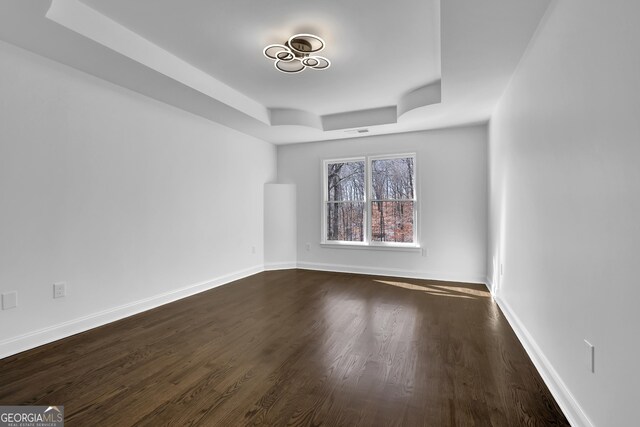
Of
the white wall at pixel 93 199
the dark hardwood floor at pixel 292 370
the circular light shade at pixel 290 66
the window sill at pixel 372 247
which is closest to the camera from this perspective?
the dark hardwood floor at pixel 292 370

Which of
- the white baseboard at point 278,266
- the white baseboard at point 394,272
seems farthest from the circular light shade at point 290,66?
the white baseboard at point 278,266

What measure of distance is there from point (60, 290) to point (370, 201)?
4.35 meters

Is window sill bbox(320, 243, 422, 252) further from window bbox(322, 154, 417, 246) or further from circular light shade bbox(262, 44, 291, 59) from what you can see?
circular light shade bbox(262, 44, 291, 59)

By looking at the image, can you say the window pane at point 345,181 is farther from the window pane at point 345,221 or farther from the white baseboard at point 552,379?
the white baseboard at point 552,379

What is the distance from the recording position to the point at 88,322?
117 inches

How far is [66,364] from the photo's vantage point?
2.32 metres

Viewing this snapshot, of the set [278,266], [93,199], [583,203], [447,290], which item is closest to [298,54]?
[93,199]

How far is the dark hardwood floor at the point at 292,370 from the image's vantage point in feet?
5.74

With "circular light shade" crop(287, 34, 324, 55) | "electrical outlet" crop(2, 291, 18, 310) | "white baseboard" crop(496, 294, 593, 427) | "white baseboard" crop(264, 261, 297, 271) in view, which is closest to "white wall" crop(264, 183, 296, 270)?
"white baseboard" crop(264, 261, 297, 271)

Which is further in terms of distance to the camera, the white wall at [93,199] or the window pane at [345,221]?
the window pane at [345,221]

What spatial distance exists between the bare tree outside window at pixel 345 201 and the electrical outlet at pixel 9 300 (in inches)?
170

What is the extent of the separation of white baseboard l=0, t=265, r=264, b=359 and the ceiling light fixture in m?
2.96

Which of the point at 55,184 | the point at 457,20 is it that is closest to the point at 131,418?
the point at 55,184

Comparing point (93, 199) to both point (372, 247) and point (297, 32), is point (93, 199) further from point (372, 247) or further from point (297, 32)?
point (372, 247)
